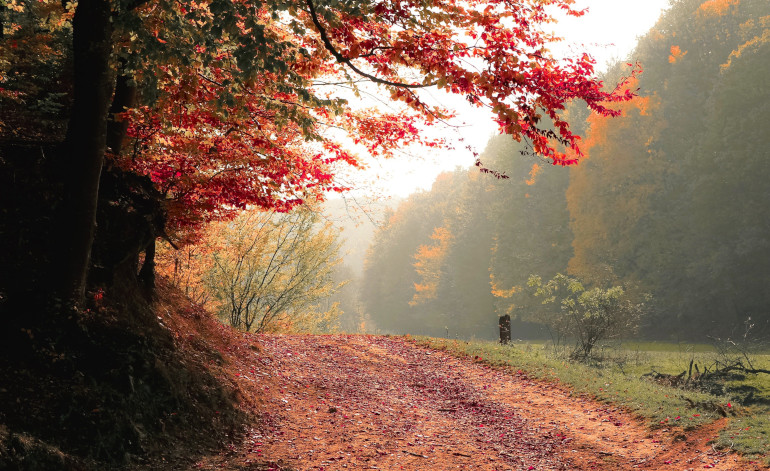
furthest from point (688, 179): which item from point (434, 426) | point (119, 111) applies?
point (119, 111)

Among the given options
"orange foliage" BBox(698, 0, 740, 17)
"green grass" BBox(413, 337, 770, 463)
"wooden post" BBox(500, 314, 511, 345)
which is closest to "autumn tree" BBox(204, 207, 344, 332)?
"green grass" BBox(413, 337, 770, 463)

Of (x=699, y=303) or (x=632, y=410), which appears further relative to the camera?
(x=699, y=303)

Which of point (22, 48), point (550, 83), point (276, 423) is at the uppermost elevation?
point (22, 48)

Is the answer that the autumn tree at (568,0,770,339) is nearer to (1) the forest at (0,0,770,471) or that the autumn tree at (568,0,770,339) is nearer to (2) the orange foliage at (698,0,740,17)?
(2) the orange foliage at (698,0,740,17)

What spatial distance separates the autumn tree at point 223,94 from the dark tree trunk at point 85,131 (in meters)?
0.01

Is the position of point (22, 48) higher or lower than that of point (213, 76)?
higher

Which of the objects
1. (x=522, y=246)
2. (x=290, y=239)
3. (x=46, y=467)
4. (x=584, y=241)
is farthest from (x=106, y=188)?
(x=522, y=246)

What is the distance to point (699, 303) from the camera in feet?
90.5

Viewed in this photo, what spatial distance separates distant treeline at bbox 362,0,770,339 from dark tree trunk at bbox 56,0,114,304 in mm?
22668

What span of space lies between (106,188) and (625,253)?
29.0 meters

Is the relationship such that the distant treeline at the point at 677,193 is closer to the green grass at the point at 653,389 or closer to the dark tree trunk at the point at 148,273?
the green grass at the point at 653,389

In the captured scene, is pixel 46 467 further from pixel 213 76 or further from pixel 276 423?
pixel 213 76

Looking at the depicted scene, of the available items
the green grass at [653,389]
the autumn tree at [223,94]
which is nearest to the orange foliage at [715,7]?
the green grass at [653,389]

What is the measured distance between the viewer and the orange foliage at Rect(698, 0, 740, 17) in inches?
1125
